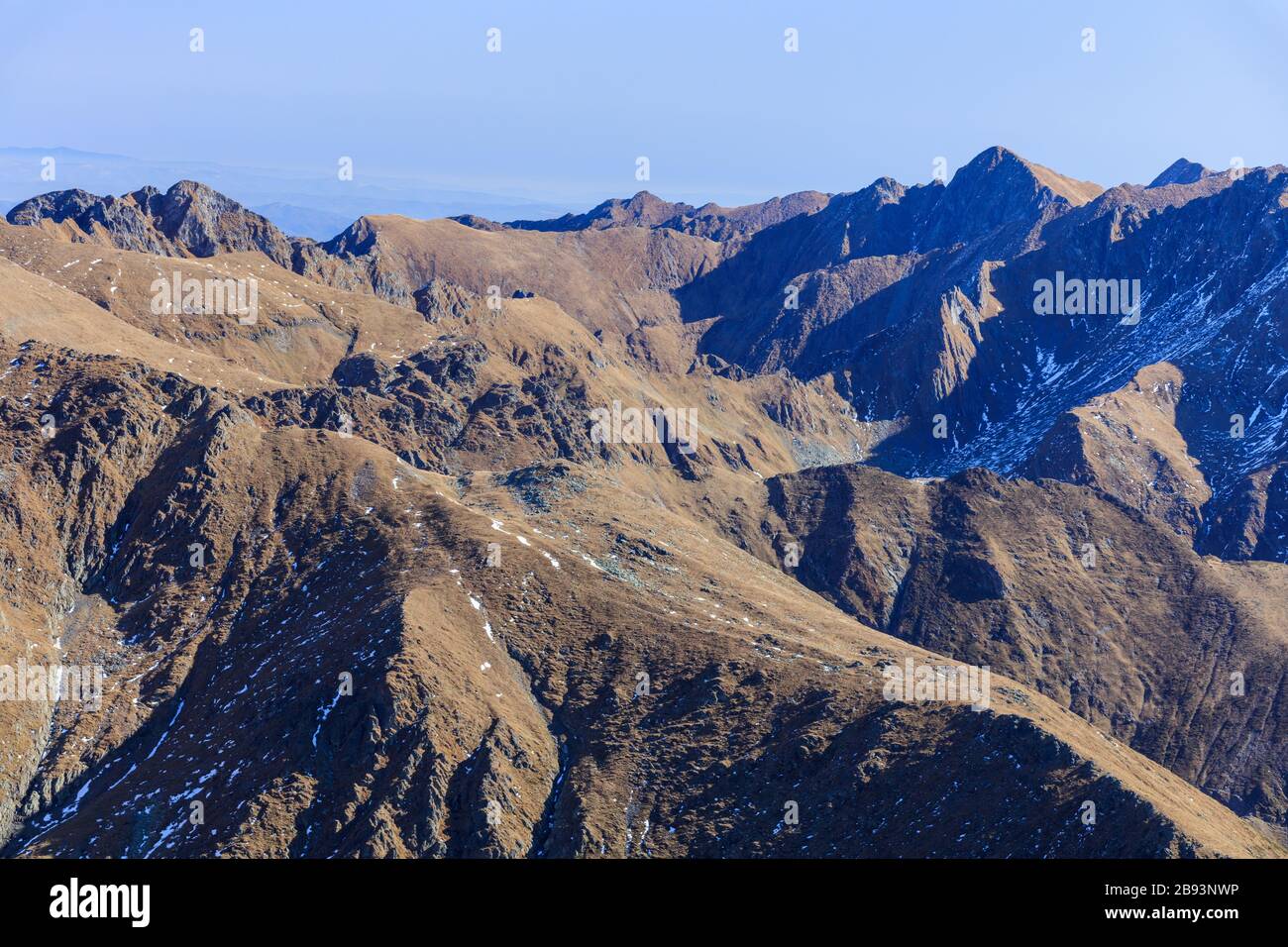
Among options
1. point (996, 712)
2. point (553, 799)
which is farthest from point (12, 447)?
point (996, 712)

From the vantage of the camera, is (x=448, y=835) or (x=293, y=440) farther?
(x=293, y=440)

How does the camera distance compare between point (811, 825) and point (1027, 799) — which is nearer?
point (1027, 799)

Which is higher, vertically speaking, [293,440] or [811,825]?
[293,440]

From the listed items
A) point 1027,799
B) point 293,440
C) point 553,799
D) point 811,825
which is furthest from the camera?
point 293,440
